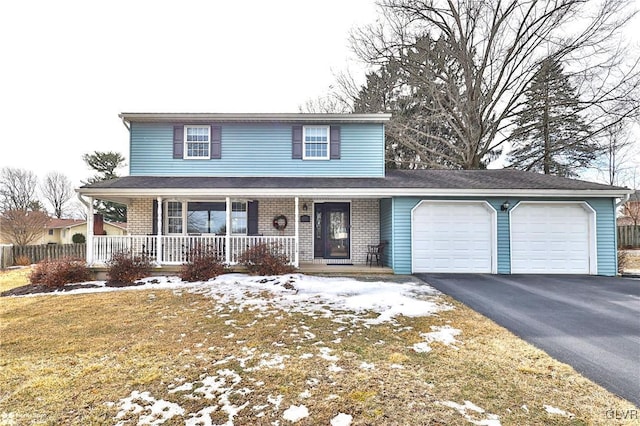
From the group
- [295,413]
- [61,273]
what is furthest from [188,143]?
[295,413]

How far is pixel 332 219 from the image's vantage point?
1103 centimetres

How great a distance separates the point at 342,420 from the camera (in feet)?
8.07

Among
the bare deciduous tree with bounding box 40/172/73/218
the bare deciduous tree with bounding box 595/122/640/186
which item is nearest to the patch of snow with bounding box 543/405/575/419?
the bare deciduous tree with bounding box 595/122/640/186

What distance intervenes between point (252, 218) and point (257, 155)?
7.53 feet

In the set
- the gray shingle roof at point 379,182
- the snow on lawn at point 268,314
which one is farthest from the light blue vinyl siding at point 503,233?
the snow on lawn at point 268,314

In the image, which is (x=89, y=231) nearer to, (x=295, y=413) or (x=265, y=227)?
(x=265, y=227)

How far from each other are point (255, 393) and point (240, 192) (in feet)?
22.1

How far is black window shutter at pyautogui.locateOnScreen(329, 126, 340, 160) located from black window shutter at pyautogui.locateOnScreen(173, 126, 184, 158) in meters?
5.33

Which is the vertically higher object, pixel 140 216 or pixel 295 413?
pixel 140 216

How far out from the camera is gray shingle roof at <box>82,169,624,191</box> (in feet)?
30.3

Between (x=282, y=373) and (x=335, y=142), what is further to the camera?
(x=335, y=142)

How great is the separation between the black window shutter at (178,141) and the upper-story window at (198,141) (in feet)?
0.55

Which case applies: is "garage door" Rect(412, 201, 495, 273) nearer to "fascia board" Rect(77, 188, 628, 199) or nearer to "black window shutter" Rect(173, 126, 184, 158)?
"fascia board" Rect(77, 188, 628, 199)

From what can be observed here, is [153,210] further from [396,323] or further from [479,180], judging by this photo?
[479,180]
